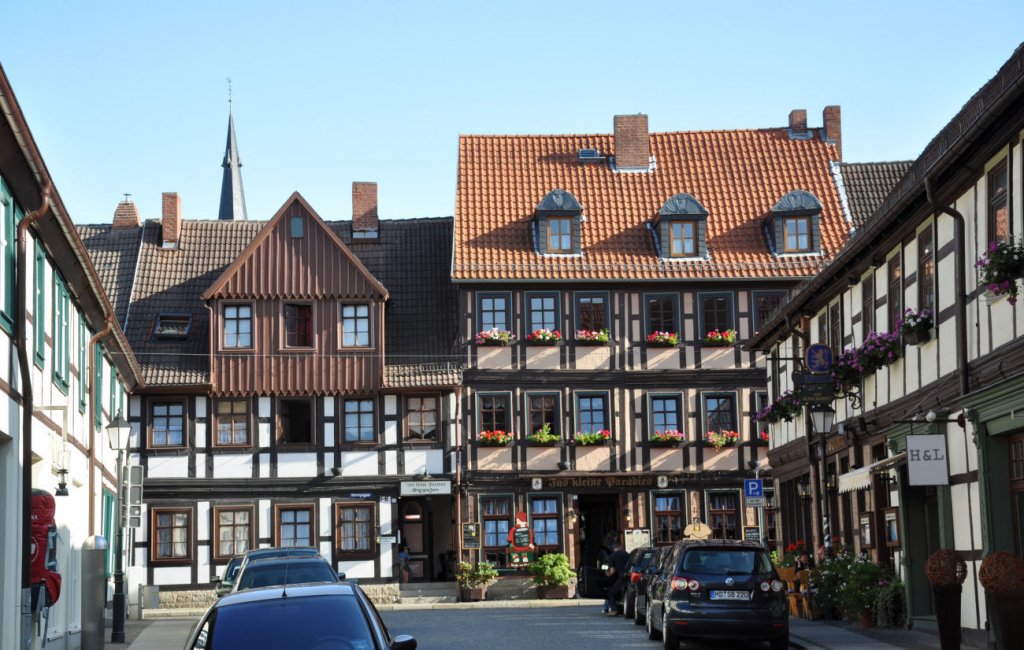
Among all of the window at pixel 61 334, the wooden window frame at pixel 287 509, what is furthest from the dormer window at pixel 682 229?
the window at pixel 61 334

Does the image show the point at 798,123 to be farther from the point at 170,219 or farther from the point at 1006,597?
the point at 1006,597

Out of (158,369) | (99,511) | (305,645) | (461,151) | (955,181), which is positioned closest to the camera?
(305,645)

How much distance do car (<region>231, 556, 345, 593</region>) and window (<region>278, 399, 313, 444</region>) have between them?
66.2 ft

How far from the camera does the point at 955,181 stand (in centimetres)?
2023

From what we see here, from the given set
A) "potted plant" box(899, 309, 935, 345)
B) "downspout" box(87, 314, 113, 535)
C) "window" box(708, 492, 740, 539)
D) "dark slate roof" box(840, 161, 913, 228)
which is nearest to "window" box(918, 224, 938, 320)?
"potted plant" box(899, 309, 935, 345)

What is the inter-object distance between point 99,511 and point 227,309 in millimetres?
12473

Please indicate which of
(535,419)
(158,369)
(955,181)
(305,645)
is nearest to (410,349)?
(535,419)

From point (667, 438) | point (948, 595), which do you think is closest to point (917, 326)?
point (948, 595)

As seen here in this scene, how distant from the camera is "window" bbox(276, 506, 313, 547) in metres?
43.1

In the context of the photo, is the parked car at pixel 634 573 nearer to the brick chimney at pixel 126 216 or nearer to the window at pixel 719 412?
the window at pixel 719 412

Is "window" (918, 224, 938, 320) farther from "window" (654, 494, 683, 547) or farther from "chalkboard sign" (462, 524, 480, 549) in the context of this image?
"chalkboard sign" (462, 524, 480, 549)

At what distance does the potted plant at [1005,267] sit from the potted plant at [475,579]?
26375 millimetres

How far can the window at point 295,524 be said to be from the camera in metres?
43.1

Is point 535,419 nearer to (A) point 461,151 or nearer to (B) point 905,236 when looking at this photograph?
(A) point 461,151
